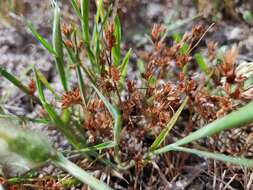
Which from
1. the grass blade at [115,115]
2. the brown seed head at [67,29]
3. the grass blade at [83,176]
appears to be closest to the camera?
the grass blade at [83,176]

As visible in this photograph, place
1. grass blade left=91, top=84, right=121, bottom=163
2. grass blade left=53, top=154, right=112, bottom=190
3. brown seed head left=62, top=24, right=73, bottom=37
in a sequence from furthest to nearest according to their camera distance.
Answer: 1. brown seed head left=62, top=24, right=73, bottom=37
2. grass blade left=91, top=84, right=121, bottom=163
3. grass blade left=53, top=154, right=112, bottom=190

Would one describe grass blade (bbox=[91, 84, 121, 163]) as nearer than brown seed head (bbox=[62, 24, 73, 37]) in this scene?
Yes

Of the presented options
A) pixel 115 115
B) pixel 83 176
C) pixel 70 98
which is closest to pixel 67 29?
pixel 70 98

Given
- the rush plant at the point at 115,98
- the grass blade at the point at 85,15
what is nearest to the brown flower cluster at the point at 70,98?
the rush plant at the point at 115,98

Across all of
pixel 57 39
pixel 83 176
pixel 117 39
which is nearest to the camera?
pixel 83 176

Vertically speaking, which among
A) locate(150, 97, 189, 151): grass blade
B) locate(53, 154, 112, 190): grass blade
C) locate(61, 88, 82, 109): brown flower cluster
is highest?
locate(61, 88, 82, 109): brown flower cluster

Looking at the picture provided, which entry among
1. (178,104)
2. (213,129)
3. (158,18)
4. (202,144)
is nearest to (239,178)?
(202,144)

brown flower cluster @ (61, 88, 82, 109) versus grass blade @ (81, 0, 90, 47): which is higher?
grass blade @ (81, 0, 90, 47)

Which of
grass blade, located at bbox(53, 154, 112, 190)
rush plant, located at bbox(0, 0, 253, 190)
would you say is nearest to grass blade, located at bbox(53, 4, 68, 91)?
rush plant, located at bbox(0, 0, 253, 190)

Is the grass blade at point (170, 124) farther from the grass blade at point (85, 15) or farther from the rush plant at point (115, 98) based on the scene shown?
the grass blade at point (85, 15)

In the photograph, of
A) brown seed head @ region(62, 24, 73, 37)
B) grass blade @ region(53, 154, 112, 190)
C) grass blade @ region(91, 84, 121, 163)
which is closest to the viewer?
grass blade @ region(53, 154, 112, 190)

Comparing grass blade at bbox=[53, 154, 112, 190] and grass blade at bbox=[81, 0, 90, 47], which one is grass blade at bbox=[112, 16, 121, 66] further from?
grass blade at bbox=[53, 154, 112, 190]

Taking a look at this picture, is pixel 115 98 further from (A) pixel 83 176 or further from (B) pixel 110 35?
(A) pixel 83 176
